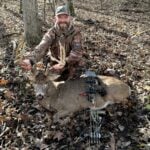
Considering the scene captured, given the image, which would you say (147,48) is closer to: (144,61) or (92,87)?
(144,61)

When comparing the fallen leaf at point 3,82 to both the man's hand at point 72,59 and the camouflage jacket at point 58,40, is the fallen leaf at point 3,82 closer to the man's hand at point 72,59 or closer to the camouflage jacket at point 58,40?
the camouflage jacket at point 58,40

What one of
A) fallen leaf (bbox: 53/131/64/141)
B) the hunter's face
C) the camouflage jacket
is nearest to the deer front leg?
fallen leaf (bbox: 53/131/64/141)

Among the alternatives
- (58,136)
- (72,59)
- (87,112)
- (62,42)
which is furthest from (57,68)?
(58,136)

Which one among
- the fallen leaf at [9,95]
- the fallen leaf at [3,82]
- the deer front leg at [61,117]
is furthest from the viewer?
the fallen leaf at [3,82]

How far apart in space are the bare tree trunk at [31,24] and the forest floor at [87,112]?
22.1 inches

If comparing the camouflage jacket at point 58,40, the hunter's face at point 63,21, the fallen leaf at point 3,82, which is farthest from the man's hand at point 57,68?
the fallen leaf at point 3,82

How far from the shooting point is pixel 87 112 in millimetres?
6617

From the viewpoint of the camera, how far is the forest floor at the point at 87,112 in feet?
19.8

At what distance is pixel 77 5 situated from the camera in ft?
67.2

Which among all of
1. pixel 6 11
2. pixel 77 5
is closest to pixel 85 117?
pixel 6 11

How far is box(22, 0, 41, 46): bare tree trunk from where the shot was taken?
9625 millimetres

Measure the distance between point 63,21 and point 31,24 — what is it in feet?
9.92

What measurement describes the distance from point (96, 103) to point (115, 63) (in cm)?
249

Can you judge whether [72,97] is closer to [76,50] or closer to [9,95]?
[76,50]
